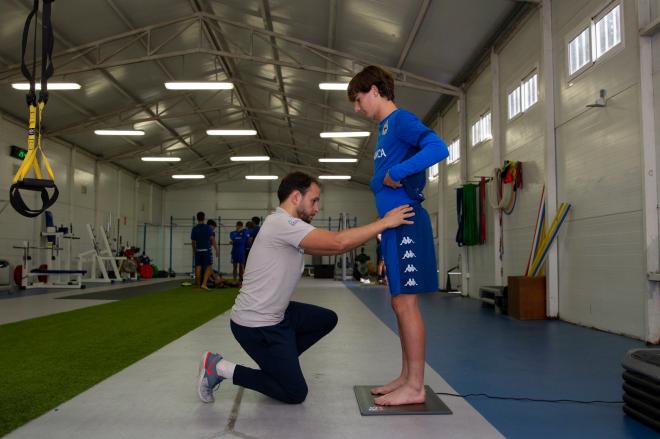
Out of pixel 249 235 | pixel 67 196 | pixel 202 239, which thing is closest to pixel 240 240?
pixel 249 235

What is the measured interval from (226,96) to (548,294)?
11.3 m

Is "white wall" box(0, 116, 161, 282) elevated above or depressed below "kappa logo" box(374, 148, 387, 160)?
above

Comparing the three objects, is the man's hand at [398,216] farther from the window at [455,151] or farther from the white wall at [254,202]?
the white wall at [254,202]

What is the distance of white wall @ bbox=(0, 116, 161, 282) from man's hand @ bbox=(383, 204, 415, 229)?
869 centimetres

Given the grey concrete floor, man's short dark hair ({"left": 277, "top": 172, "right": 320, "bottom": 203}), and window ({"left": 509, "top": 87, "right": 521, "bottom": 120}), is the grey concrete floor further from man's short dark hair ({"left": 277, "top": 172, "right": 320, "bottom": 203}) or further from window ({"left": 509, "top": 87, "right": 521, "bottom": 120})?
window ({"left": 509, "top": 87, "right": 521, "bottom": 120})

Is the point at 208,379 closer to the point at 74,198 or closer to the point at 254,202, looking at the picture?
the point at 74,198

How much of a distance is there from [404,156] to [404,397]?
1056 mm

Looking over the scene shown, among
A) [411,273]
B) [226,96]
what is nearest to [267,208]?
[226,96]

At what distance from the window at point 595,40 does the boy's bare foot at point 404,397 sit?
4078 mm

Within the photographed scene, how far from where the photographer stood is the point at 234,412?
2209 millimetres

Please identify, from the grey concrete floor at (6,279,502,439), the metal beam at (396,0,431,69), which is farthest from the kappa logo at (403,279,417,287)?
the metal beam at (396,0,431,69)

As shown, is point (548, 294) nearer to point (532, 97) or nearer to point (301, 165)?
point (532, 97)

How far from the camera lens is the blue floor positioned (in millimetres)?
2061

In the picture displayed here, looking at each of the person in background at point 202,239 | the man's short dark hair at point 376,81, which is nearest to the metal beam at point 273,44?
the person in background at point 202,239
